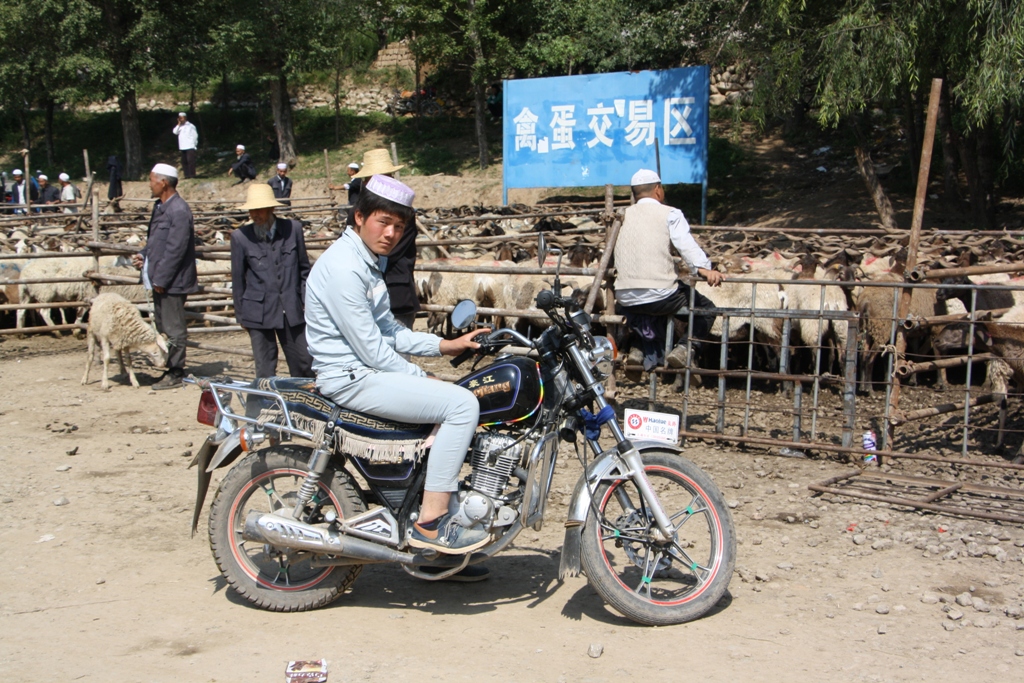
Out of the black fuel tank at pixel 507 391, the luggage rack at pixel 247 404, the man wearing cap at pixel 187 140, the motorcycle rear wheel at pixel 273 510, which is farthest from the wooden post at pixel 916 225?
the man wearing cap at pixel 187 140

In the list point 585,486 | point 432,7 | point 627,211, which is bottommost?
point 585,486

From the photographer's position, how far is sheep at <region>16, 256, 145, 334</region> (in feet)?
36.6

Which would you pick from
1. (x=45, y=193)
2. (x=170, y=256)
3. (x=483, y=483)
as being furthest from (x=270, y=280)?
(x=45, y=193)

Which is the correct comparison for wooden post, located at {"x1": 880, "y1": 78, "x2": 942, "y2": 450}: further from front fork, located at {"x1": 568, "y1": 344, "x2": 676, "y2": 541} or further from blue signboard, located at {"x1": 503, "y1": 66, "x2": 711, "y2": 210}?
blue signboard, located at {"x1": 503, "y1": 66, "x2": 711, "y2": 210}

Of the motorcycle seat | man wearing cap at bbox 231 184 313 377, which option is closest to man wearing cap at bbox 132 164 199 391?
man wearing cap at bbox 231 184 313 377

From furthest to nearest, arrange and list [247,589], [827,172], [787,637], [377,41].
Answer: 1. [377,41]
2. [827,172]
3. [247,589]
4. [787,637]

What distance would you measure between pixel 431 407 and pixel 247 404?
86 cm

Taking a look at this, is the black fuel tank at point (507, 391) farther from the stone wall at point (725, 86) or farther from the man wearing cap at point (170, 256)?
the stone wall at point (725, 86)

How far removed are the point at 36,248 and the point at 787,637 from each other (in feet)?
41.7

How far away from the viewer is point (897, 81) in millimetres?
11594

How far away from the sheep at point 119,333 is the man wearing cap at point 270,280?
7.72ft

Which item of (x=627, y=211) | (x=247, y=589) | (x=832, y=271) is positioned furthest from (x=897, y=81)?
(x=247, y=589)

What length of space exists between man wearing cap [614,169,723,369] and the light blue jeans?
9.00 feet

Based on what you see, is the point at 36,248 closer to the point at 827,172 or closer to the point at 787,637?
the point at 787,637
